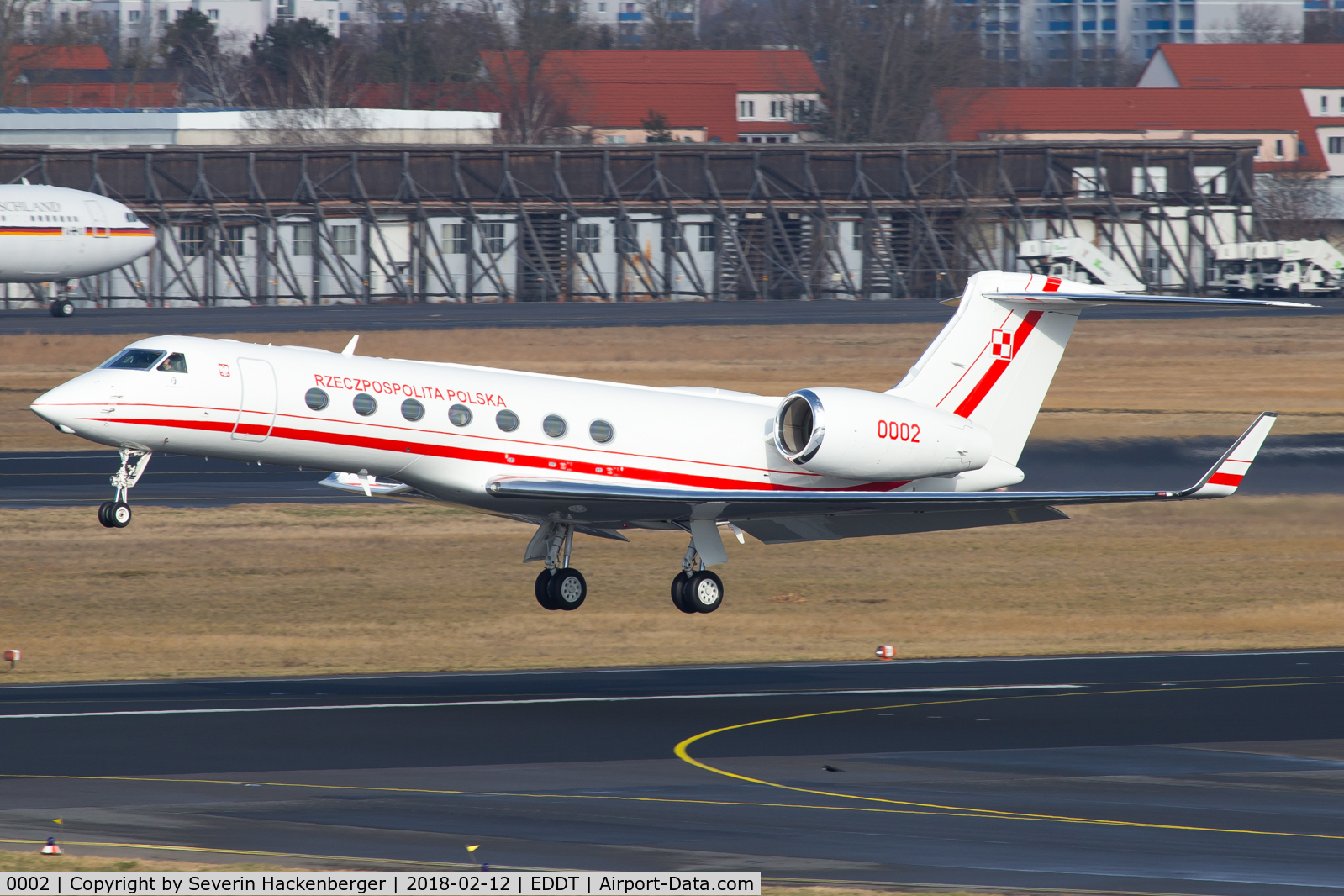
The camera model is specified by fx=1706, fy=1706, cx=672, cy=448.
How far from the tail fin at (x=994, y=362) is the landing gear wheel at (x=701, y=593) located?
15.3 feet

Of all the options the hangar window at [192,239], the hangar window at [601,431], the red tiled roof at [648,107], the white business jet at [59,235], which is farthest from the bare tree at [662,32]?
the hangar window at [601,431]

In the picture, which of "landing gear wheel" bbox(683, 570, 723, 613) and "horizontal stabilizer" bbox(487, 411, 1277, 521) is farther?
"landing gear wheel" bbox(683, 570, 723, 613)

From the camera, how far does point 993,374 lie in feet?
98.1

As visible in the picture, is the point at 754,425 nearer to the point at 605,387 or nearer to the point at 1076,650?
the point at 605,387

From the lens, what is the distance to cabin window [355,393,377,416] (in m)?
26.0

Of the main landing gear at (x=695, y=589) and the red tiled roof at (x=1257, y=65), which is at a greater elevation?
the red tiled roof at (x=1257, y=65)

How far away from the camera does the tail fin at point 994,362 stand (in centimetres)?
2989

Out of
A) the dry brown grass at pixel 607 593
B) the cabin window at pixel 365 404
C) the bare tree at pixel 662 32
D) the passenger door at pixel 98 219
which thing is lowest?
the dry brown grass at pixel 607 593

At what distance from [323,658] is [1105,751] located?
49.9 feet

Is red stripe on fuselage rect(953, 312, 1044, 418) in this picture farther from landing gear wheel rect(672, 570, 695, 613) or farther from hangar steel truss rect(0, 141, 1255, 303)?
A: hangar steel truss rect(0, 141, 1255, 303)

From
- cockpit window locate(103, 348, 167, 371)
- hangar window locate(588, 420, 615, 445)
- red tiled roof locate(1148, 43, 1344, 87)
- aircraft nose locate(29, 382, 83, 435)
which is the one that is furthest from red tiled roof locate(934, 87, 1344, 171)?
aircraft nose locate(29, 382, 83, 435)

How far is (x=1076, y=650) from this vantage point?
110 feet

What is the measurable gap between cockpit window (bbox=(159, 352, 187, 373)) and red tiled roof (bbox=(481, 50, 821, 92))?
364 feet

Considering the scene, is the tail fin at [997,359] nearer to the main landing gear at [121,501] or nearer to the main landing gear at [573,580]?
the main landing gear at [573,580]
